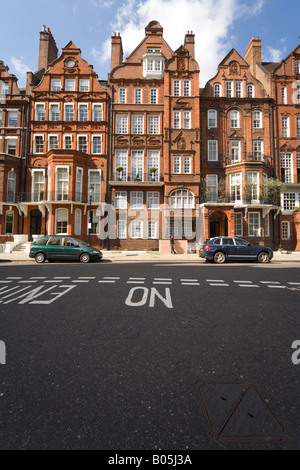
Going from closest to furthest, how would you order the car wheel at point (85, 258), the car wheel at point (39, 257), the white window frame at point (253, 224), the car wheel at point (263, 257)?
the car wheel at point (39, 257) < the car wheel at point (85, 258) < the car wheel at point (263, 257) < the white window frame at point (253, 224)

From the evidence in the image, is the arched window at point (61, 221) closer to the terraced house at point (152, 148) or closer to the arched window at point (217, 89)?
the terraced house at point (152, 148)

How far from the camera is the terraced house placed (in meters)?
25.9

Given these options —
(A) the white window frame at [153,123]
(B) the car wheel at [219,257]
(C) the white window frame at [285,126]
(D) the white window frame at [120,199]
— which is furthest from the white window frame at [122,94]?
(B) the car wheel at [219,257]

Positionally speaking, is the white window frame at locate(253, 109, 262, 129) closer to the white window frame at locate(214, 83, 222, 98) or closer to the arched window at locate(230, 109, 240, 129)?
the arched window at locate(230, 109, 240, 129)

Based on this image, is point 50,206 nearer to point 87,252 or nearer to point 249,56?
point 87,252

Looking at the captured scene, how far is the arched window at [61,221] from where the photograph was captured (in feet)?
82.0

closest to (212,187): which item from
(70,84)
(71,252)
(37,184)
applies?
(71,252)

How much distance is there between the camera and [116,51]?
28203mm

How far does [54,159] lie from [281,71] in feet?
92.4

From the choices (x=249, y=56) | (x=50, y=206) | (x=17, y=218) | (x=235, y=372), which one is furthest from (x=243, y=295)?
(x=249, y=56)

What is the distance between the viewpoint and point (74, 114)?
27047mm

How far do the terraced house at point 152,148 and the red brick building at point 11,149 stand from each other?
11cm

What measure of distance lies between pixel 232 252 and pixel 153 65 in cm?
2398
